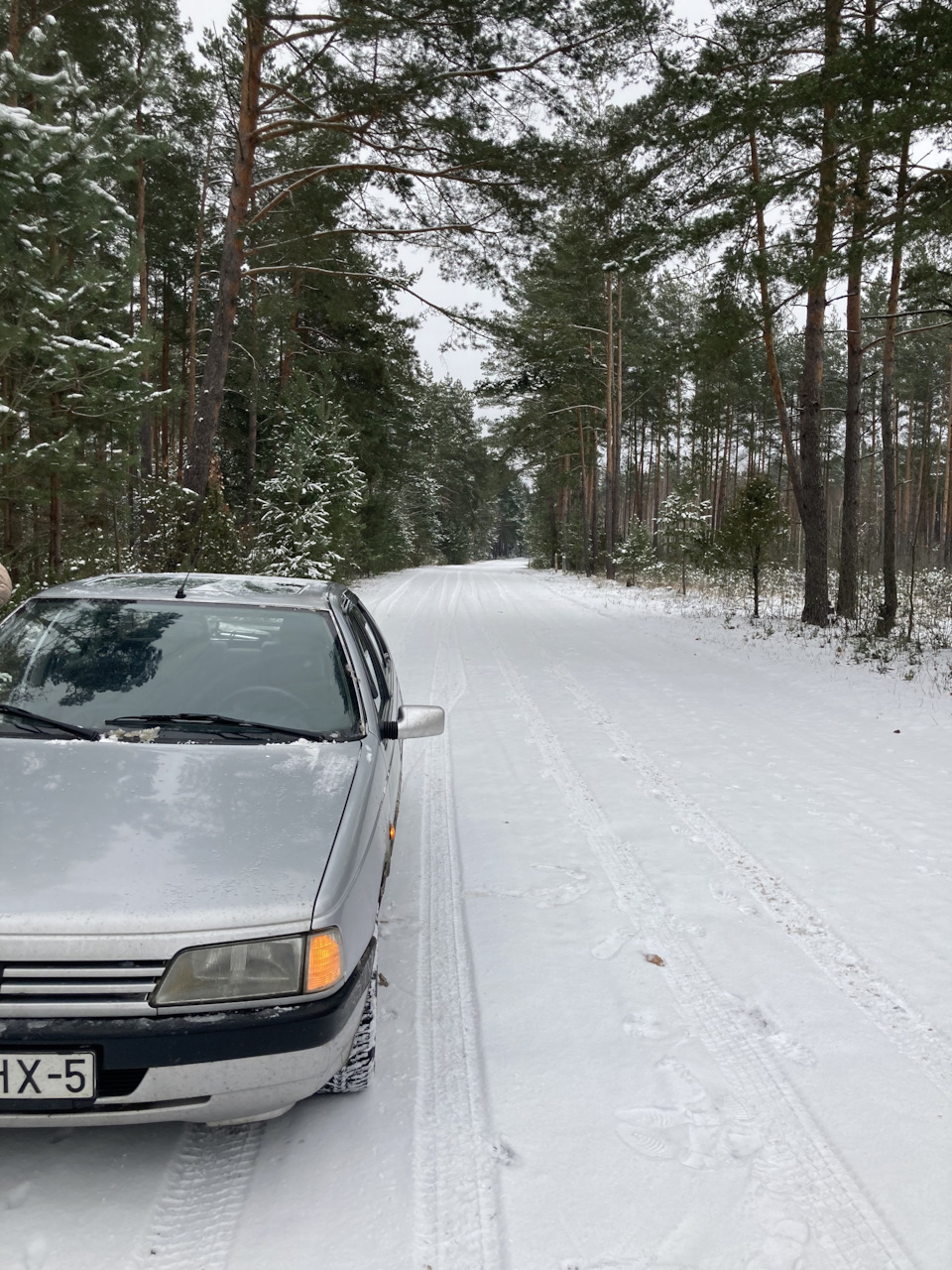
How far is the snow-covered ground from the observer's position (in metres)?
2.07

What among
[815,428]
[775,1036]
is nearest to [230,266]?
[815,428]

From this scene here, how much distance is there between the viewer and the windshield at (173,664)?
11.0 feet

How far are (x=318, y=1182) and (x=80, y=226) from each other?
1080 centimetres

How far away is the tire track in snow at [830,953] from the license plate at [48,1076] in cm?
270

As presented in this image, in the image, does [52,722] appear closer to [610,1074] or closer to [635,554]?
[610,1074]

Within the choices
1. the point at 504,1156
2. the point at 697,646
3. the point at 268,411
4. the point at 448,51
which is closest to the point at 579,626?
the point at 697,646

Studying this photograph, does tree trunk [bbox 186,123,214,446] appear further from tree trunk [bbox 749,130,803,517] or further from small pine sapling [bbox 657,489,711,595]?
small pine sapling [bbox 657,489,711,595]

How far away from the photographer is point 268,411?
28.3m

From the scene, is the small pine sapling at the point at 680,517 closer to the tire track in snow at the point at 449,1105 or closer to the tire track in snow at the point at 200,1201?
the tire track in snow at the point at 449,1105

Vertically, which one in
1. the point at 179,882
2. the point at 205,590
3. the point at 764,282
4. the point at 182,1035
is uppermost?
the point at 764,282

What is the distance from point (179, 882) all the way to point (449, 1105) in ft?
3.87

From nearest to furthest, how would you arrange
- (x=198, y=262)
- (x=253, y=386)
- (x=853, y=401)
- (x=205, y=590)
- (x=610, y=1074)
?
(x=610, y=1074)
(x=205, y=590)
(x=853, y=401)
(x=198, y=262)
(x=253, y=386)

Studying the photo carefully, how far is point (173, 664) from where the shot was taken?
142 inches

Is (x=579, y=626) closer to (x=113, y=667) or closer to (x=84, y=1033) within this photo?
(x=113, y=667)
